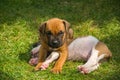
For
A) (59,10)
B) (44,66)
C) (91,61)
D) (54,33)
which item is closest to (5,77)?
(44,66)

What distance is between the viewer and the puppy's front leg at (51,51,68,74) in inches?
293

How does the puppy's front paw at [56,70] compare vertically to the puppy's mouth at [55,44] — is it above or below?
below

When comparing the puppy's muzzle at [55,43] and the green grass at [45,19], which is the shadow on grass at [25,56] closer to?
the green grass at [45,19]

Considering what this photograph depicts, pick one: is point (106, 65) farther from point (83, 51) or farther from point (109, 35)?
point (109, 35)

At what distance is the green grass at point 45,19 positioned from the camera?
24.3ft

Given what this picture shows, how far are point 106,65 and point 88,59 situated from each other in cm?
40

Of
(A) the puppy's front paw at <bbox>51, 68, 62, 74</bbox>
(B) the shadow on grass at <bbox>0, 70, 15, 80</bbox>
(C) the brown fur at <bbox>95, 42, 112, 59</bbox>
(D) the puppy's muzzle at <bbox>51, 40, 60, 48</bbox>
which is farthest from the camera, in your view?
(C) the brown fur at <bbox>95, 42, 112, 59</bbox>

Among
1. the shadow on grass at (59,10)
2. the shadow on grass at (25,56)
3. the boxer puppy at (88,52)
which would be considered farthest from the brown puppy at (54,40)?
the shadow on grass at (59,10)

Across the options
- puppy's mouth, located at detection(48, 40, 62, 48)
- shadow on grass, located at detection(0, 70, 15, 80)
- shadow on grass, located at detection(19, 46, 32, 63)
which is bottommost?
shadow on grass, located at detection(19, 46, 32, 63)

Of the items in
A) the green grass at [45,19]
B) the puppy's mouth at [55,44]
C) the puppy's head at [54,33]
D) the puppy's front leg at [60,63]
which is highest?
the puppy's head at [54,33]

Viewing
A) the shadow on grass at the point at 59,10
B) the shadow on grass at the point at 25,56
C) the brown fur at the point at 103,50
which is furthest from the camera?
the shadow on grass at the point at 59,10

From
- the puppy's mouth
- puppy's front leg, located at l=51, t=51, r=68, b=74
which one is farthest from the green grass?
the puppy's mouth

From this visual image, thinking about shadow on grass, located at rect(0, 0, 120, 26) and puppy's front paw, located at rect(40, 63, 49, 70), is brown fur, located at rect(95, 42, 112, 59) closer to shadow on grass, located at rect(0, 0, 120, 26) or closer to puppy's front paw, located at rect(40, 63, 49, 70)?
puppy's front paw, located at rect(40, 63, 49, 70)

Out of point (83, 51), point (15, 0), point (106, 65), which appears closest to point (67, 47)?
point (83, 51)
